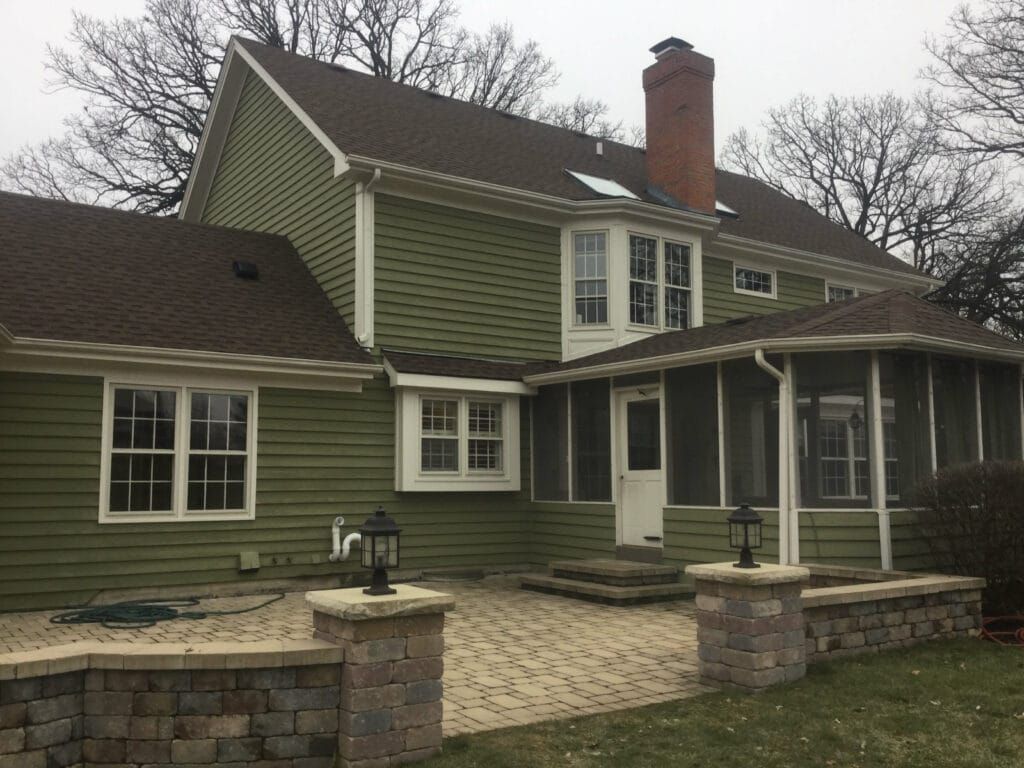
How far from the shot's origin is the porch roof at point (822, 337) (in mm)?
8773

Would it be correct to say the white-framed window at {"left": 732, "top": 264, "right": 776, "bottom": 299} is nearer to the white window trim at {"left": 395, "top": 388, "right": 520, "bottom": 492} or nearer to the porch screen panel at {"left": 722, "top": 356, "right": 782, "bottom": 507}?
the white window trim at {"left": 395, "top": 388, "right": 520, "bottom": 492}

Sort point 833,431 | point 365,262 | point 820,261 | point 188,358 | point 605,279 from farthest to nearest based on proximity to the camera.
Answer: point 820,261 < point 605,279 < point 365,262 < point 188,358 < point 833,431

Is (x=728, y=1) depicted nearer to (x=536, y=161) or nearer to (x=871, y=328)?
(x=536, y=161)

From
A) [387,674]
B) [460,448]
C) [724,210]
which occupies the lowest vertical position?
[387,674]

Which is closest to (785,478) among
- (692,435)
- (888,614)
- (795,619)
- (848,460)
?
(848,460)

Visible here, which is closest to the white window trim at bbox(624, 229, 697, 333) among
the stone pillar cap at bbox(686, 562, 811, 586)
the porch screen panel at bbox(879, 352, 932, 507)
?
the porch screen panel at bbox(879, 352, 932, 507)

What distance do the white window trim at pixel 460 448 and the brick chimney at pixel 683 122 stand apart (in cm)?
484

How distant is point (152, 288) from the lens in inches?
411

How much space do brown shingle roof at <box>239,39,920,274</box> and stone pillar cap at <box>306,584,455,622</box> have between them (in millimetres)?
7577

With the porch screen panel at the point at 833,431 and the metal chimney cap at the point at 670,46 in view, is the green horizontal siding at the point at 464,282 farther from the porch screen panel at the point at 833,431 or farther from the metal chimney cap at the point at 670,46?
the porch screen panel at the point at 833,431

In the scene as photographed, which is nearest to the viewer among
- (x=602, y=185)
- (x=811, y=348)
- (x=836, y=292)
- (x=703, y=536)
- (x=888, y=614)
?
(x=888, y=614)

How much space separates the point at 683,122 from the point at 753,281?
9.46 feet

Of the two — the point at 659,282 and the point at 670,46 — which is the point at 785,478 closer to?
the point at 659,282

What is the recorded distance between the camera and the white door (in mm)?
10648
